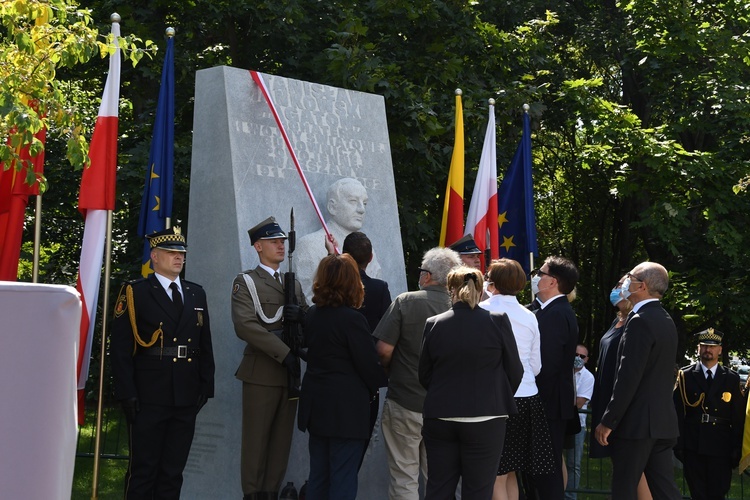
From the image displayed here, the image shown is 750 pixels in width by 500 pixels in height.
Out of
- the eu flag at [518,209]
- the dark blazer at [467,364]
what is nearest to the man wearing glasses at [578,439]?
the eu flag at [518,209]

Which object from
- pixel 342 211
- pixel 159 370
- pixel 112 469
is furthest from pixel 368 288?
pixel 112 469

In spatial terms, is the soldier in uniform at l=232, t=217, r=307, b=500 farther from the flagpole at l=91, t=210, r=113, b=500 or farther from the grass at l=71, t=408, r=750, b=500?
the grass at l=71, t=408, r=750, b=500

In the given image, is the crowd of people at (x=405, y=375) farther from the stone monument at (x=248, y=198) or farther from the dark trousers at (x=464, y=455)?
the stone monument at (x=248, y=198)

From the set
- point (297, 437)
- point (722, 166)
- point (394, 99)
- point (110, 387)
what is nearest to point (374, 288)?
point (297, 437)

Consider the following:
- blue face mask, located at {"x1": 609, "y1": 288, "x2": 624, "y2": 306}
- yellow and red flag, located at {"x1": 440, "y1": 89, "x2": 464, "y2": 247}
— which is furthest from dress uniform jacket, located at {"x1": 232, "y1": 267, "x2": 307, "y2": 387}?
yellow and red flag, located at {"x1": 440, "y1": 89, "x2": 464, "y2": 247}

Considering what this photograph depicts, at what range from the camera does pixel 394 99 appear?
13.5m

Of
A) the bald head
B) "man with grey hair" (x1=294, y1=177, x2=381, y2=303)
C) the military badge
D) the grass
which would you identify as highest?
"man with grey hair" (x1=294, y1=177, x2=381, y2=303)

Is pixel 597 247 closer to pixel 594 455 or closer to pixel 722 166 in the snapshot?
pixel 722 166

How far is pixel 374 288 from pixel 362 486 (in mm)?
1784

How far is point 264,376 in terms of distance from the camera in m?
7.36

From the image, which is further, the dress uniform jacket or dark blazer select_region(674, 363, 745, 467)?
dark blazer select_region(674, 363, 745, 467)

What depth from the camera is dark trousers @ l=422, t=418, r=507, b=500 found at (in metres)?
6.07

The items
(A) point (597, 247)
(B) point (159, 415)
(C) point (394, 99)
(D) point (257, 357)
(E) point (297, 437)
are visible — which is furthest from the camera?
(A) point (597, 247)

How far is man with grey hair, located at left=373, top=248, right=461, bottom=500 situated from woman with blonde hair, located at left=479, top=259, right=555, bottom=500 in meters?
0.32
